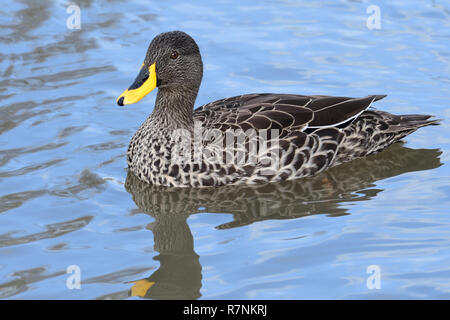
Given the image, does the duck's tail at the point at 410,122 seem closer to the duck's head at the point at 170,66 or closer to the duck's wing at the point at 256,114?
the duck's wing at the point at 256,114

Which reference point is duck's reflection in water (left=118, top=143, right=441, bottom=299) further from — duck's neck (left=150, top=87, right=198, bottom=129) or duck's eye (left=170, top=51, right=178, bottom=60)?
duck's eye (left=170, top=51, right=178, bottom=60)

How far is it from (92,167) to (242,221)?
2.11 meters

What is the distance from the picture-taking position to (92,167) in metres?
9.71

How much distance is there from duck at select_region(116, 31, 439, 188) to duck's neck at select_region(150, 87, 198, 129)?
0.04 ft

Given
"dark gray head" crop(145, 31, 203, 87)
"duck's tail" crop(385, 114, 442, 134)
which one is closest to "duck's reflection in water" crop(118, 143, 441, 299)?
"duck's tail" crop(385, 114, 442, 134)

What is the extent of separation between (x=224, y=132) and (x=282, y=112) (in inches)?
29.2

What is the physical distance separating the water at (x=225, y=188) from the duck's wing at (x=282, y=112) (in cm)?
65

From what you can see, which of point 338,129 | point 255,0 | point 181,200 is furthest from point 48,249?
point 255,0

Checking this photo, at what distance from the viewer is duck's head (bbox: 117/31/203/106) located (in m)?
9.12

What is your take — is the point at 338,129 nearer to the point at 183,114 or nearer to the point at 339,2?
the point at 183,114

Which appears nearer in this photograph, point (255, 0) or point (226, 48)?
point (226, 48)

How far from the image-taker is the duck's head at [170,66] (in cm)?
912

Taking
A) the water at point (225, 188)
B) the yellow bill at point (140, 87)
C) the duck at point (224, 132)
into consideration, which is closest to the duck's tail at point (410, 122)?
the water at point (225, 188)

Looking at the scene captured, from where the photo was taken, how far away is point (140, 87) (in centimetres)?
899
